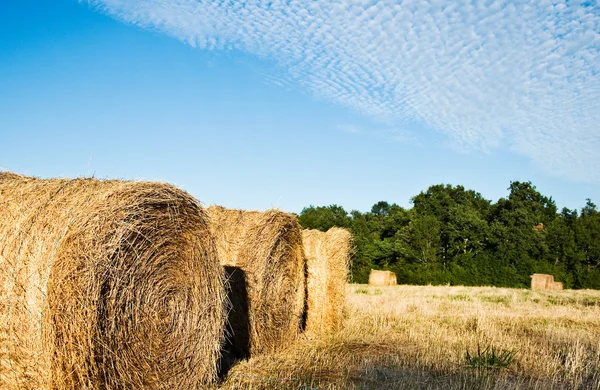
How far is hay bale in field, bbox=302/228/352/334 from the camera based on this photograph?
980 cm

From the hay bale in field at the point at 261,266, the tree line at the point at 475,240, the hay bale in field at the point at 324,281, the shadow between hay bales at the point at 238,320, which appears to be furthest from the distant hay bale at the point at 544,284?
the shadow between hay bales at the point at 238,320

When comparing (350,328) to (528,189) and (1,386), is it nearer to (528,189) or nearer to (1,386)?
(1,386)

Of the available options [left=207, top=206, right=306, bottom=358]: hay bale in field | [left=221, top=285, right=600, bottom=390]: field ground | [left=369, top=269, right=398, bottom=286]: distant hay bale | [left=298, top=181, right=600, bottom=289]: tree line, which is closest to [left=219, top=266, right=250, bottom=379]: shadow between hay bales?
[left=207, top=206, right=306, bottom=358]: hay bale in field

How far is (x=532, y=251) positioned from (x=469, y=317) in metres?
40.9

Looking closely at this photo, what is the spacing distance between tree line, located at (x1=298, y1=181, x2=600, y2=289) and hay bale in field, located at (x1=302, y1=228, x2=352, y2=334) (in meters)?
29.9

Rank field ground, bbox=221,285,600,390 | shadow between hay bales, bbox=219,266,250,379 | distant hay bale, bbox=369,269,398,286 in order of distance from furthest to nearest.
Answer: distant hay bale, bbox=369,269,398,286, shadow between hay bales, bbox=219,266,250,379, field ground, bbox=221,285,600,390

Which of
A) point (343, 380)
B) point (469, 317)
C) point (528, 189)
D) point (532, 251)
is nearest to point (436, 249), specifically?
point (532, 251)

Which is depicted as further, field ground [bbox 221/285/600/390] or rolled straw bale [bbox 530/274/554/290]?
rolled straw bale [bbox 530/274/554/290]

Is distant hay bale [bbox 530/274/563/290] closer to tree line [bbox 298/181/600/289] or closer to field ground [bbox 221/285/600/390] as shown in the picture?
tree line [bbox 298/181/600/289]

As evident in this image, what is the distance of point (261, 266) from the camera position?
766 cm

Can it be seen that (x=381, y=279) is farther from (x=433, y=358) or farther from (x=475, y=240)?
(x=433, y=358)

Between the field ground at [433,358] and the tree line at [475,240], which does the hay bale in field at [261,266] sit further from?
the tree line at [475,240]

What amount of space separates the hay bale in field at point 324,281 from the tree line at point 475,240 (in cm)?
2991

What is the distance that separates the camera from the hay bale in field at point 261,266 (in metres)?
7.48
